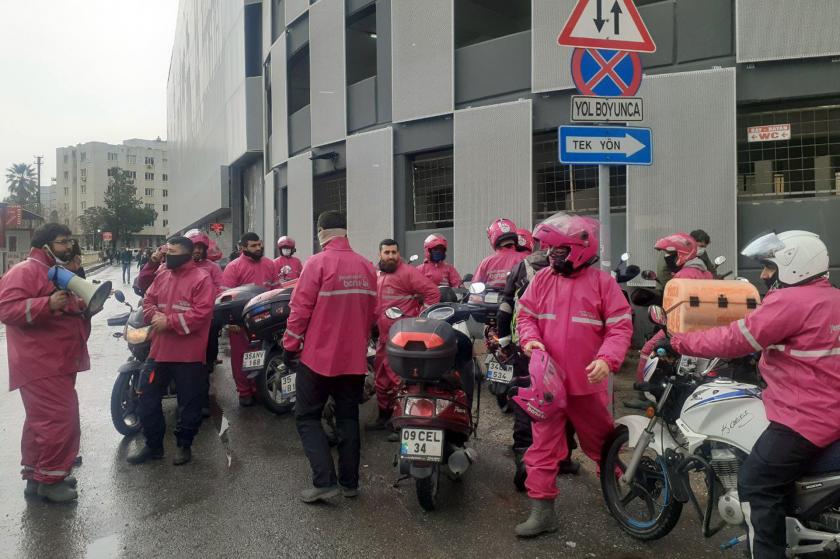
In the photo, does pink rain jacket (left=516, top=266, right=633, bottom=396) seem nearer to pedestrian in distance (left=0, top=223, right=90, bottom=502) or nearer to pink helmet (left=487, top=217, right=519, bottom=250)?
pink helmet (left=487, top=217, right=519, bottom=250)

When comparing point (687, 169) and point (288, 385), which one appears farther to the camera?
point (687, 169)

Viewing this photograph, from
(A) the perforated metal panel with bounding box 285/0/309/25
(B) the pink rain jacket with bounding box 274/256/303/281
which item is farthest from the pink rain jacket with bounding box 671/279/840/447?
(A) the perforated metal panel with bounding box 285/0/309/25

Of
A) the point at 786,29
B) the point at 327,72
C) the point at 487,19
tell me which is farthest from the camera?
the point at 327,72

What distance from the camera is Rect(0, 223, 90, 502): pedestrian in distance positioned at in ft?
14.4

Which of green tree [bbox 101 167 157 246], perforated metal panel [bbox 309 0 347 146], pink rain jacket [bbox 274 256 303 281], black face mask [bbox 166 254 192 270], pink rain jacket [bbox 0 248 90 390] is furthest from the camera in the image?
green tree [bbox 101 167 157 246]

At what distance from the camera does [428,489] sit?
4.06 metres

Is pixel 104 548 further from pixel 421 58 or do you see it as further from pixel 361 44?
pixel 361 44

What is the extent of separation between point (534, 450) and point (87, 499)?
3236 mm

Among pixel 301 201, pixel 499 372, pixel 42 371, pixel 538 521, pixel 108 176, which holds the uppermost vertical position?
pixel 108 176

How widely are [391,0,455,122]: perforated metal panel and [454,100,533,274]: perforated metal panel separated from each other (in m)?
0.76

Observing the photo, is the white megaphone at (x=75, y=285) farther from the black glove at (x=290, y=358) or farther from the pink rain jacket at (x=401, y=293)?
the pink rain jacket at (x=401, y=293)

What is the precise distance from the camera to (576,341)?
372 centimetres

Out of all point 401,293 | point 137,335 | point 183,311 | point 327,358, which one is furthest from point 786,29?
point 137,335

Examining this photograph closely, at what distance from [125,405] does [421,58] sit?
28.2ft
